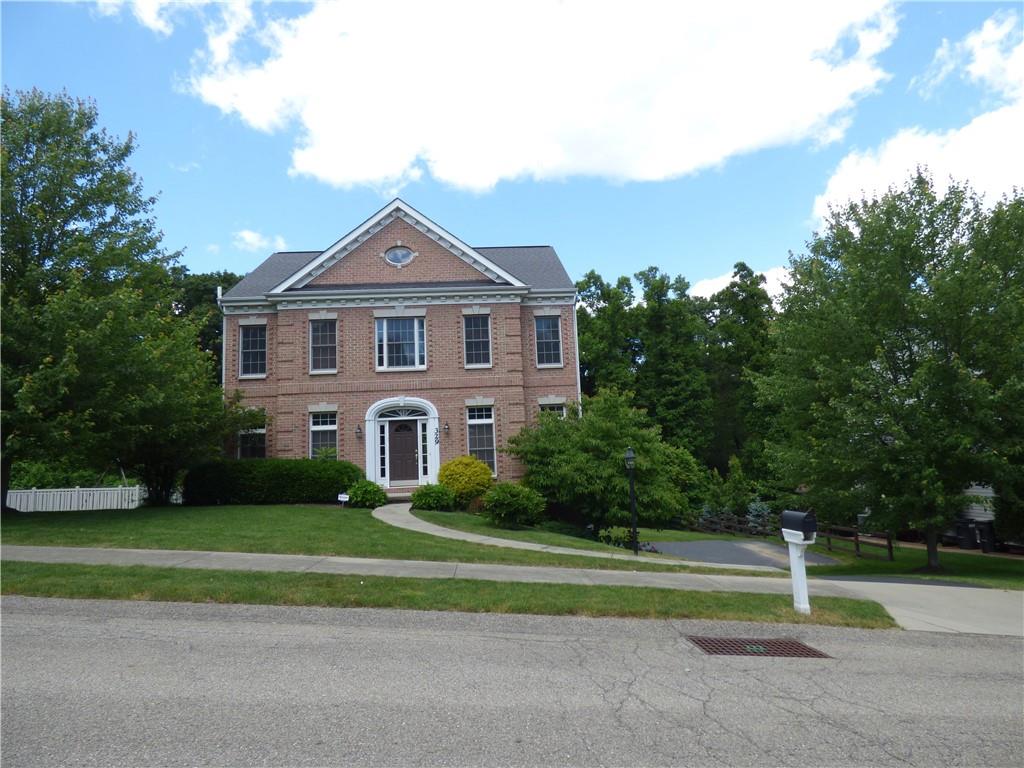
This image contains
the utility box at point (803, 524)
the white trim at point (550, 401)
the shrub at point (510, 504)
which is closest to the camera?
the utility box at point (803, 524)

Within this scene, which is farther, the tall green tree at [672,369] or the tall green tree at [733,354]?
the tall green tree at [733,354]

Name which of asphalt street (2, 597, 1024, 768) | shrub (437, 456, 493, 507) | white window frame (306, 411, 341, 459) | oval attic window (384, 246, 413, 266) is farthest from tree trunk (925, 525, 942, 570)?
oval attic window (384, 246, 413, 266)

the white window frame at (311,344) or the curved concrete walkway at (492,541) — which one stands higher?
the white window frame at (311,344)

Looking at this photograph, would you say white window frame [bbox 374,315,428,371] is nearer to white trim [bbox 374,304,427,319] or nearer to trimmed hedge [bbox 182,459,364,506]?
white trim [bbox 374,304,427,319]

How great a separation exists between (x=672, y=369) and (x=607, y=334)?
4215 mm

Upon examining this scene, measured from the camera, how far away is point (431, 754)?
393cm

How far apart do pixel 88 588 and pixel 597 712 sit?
648 cm

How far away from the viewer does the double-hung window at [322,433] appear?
2298cm

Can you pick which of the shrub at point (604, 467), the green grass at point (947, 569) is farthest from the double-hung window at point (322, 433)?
the green grass at point (947, 569)

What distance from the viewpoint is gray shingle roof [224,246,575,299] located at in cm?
A: 2503

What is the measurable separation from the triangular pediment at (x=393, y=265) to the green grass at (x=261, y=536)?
33.0ft

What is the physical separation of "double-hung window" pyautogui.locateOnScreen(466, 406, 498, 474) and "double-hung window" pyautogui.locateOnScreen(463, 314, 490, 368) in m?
1.70

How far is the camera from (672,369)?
121ft

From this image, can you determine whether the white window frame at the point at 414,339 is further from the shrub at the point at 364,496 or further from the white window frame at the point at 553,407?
the shrub at the point at 364,496
